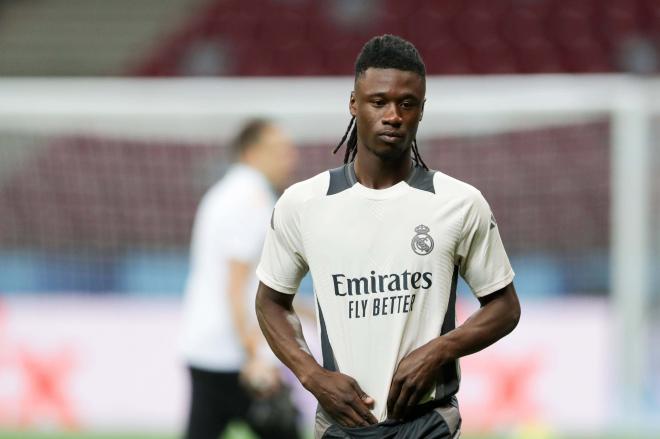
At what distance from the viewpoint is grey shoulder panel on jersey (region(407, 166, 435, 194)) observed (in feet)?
10.6

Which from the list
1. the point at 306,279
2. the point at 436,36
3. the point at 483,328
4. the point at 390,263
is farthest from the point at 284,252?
the point at 436,36

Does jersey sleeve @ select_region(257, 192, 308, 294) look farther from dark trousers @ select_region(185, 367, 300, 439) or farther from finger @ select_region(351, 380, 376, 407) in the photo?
dark trousers @ select_region(185, 367, 300, 439)

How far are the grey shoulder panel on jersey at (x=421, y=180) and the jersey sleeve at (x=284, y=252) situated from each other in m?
0.30

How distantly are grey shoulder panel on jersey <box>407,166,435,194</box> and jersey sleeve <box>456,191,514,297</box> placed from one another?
0.39ft

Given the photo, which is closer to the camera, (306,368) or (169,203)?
(306,368)

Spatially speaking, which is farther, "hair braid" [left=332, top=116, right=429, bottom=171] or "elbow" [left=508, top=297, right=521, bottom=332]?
"hair braid" [left=332, top=116, right=429, bottom=171]

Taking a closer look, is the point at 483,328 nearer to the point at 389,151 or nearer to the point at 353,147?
the point at 389,151

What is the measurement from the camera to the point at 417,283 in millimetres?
3189

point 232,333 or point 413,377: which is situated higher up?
point 413,377

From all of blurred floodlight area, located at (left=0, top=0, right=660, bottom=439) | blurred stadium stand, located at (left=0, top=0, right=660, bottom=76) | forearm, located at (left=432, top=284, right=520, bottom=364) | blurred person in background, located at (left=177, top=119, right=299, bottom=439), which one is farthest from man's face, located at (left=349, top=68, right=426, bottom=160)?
blurred stadium stand, located at (left=0, top=0, right=660, bottom=76)

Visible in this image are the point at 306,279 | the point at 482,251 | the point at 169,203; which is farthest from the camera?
the point at 169,203

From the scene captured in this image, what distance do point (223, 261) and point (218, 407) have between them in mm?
634

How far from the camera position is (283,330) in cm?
333

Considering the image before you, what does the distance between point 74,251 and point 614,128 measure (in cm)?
436
